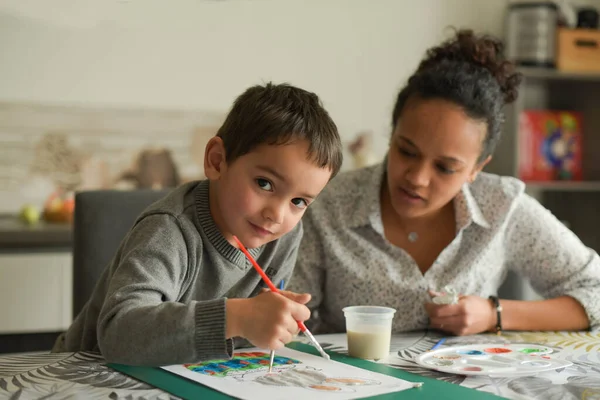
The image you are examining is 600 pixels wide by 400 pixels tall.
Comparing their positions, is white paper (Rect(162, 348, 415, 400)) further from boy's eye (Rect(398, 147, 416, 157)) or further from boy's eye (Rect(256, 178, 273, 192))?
boy's eye (Rect(398, 147, 416, 157))

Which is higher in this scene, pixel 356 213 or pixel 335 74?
pixel 335 74

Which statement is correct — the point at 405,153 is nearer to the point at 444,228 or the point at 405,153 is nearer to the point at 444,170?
the point at 444,170

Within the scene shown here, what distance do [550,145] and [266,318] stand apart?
3.38 meters

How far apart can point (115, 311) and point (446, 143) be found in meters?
0.81

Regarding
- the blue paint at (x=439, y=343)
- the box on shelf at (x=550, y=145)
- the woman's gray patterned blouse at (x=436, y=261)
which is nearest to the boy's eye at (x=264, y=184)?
the blue paint at (x=439, y=343)

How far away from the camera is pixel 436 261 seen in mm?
1646

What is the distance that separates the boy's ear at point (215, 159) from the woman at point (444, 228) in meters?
0.48

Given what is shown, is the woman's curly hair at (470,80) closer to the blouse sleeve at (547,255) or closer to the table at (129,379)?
the blouse sleeve at (547,255)

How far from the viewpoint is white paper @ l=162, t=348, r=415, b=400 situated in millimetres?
964

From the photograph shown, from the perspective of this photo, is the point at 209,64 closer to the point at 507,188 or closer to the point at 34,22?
the point at 34,22

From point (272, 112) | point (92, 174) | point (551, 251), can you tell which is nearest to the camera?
point (272, 112)

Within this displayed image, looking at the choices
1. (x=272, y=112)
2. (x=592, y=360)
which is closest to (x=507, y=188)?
(x=592, y=360)

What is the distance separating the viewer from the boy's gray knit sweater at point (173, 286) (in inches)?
41.1

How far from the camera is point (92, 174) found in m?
3.36
